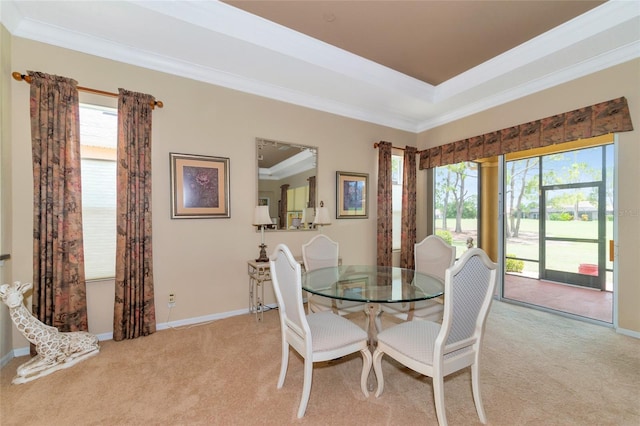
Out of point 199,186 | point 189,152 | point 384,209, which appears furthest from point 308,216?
point 189,152

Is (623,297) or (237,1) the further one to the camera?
(623,297)

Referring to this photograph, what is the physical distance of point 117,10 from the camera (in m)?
2.27

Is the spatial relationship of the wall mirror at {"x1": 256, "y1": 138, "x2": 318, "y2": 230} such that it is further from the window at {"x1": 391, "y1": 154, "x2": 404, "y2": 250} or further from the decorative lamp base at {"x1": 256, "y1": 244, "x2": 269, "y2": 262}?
the window at {"x1": 391, "y1": 154, "x2": 404, "y2": 250}

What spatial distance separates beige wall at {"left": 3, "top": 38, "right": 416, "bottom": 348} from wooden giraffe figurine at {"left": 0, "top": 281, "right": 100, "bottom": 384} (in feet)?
1.24

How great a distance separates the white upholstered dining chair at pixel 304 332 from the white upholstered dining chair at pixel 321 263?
1.76ft

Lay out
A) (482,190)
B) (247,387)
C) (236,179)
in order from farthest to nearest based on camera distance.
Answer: (482,190), (236,179), (247,387)

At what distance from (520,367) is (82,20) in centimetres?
474

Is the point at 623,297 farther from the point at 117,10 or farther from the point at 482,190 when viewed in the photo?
the point at 117,10

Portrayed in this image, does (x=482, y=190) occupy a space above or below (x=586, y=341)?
above

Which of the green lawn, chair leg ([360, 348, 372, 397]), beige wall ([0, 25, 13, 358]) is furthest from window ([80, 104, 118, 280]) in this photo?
the green lawn

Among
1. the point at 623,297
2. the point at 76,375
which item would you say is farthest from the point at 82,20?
the point at 623,297

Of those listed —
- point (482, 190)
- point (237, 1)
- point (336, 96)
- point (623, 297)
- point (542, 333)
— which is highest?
point (237, 1)

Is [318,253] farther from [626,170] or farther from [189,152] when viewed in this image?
[626,170]

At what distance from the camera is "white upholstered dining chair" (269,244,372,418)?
66.6 inches
